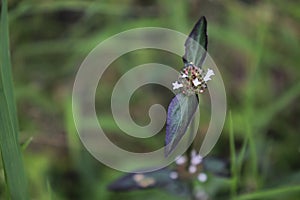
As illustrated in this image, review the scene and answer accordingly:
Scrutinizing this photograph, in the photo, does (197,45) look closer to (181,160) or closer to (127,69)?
(181,160)

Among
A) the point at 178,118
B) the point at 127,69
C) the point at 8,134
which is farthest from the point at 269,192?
the point at 127,69

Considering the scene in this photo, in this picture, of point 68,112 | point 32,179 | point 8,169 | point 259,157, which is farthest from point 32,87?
point 8,169

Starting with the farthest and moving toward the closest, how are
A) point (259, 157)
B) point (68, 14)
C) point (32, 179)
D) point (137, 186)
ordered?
point (68, 14) → point (32, 179) → point (259, 157) → point (137, 186)

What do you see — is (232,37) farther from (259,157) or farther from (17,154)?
(17,154)

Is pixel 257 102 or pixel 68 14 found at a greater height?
pixel 68 14

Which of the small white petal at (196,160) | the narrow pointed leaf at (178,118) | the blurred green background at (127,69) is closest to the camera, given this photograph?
the narrow pointed leaf at (178,118)

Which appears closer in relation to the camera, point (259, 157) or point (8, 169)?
point (8, 169)

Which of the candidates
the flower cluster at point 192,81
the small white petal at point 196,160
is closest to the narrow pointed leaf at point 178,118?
the flower cluster at point 192,81

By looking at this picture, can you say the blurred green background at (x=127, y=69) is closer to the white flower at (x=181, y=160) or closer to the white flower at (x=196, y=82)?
the white flower at (x=181, y=160)

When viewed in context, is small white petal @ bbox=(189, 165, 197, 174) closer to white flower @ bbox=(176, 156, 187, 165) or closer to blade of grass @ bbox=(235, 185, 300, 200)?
white flower @ bbox=(176, 156, 187, 165)
